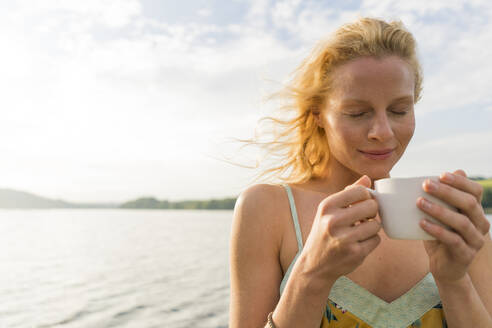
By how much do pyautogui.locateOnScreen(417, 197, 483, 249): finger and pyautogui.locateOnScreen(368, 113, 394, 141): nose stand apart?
0.77 m

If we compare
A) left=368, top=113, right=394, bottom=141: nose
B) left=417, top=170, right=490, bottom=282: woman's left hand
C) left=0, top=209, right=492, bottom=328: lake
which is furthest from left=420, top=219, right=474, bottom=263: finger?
left=0, top=209, right=492, bottom=328: lake

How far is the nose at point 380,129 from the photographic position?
214cm

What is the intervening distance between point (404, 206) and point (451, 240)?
0.75ft

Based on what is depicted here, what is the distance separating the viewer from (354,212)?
4.79 ft

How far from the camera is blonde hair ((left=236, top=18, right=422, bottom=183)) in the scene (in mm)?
2334

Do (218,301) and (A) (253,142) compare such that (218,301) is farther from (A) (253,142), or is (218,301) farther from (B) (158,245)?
(B) (158,245)

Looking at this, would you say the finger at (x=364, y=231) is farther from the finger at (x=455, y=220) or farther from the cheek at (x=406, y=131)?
the cheek at (x=406, y=131)

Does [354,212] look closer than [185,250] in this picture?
Yes

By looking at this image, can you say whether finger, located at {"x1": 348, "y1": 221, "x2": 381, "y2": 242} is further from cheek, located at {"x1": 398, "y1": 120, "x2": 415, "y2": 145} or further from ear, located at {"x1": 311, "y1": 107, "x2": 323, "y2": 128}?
ear, located at {"x1": 311, "y1": 107, "x2": 323, "y2": 128}

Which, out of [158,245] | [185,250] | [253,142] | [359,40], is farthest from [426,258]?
[158,245]

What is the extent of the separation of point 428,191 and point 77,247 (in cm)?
1976

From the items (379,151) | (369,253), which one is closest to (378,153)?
(379,151)

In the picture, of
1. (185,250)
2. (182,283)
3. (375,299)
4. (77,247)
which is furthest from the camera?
(77,247)

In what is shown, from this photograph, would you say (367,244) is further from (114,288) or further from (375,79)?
(114,288)
